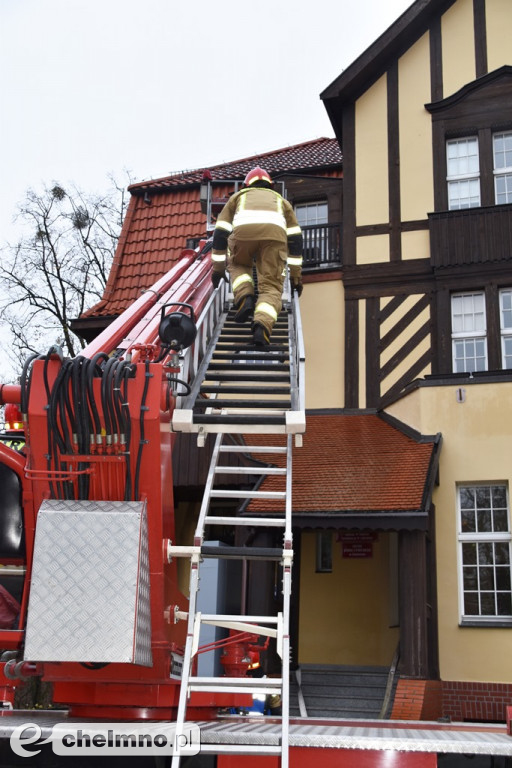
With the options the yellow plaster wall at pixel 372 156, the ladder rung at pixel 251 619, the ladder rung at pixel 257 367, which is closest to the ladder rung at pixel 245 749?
the ladder rung at pixel 251 619

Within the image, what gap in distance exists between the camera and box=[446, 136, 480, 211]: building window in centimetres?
1462

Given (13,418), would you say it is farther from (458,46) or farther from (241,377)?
(458,46)

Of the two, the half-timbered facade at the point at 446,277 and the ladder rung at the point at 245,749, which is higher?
the half-timbered facade at the point at 446,277

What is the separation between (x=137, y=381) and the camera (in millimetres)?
5645

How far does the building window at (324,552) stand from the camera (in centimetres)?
1343

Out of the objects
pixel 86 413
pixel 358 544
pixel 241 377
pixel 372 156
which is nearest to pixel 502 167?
pixel 372 156

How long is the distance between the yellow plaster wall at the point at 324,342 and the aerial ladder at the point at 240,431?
4.23m

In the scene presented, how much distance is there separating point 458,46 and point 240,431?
455 inches

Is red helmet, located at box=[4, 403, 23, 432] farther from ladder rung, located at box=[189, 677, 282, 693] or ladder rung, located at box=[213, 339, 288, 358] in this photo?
ladder rung, located at box=[213, 339, 288, 358]

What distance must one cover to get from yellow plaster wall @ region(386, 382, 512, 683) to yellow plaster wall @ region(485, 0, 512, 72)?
259 inches

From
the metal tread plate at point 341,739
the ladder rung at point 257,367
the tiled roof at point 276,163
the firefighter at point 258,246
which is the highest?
the tiled roof at point 276,163

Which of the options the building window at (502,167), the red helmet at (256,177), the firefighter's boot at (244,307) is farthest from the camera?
the building window at (502,167)

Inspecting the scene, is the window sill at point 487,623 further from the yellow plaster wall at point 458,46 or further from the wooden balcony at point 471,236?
the yellow plaster wall at point 458,46

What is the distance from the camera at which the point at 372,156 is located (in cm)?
1532
